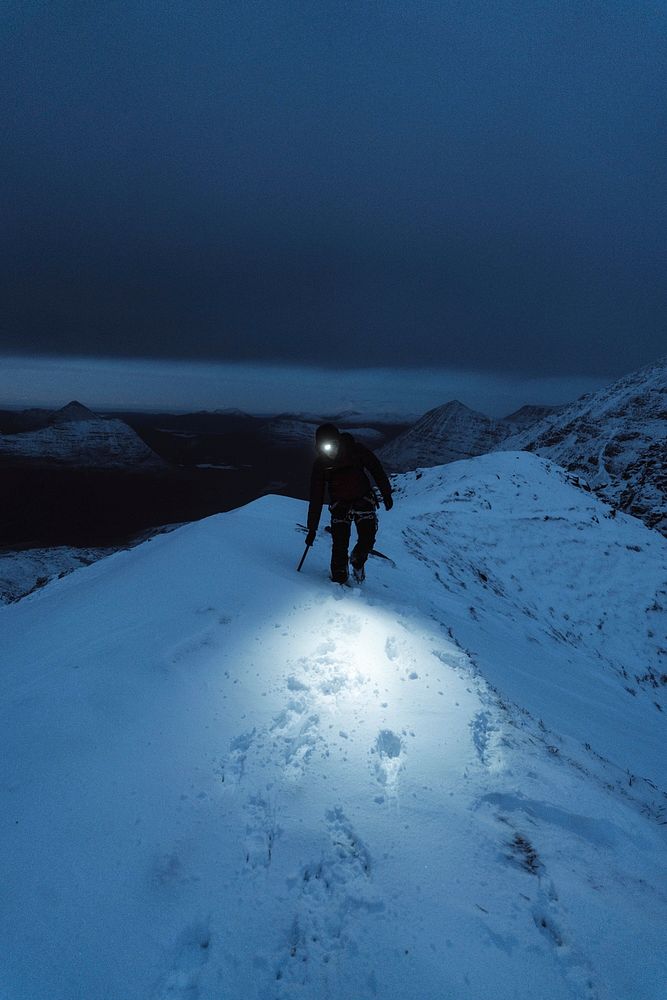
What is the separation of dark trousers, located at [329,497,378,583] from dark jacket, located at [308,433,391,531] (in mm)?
136

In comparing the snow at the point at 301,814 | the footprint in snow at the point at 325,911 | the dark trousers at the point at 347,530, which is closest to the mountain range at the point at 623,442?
the dark trousers at the point at 347,530

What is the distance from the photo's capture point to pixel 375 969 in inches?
93.2

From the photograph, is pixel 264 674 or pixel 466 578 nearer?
pixel 264 674

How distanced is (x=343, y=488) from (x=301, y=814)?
523 centimetres

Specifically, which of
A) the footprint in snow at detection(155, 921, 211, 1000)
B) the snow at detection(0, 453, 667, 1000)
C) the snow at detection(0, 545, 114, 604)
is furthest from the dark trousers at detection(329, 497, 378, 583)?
the snow at detection(0, 545, 114, 604)

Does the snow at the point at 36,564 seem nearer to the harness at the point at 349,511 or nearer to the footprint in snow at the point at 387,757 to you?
the harness at the point at 349,511

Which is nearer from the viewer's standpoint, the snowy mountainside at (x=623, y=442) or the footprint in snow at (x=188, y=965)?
the footprint in snow at (x=188, y=965)

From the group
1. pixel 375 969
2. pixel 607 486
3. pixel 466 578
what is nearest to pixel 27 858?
pixel 375 969

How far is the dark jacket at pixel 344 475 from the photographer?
25.0 feet

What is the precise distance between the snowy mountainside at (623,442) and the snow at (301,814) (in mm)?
92765

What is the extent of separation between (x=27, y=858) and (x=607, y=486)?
125 meters

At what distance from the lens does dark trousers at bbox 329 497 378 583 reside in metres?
7.75

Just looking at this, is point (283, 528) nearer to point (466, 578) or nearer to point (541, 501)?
point (466, 578)

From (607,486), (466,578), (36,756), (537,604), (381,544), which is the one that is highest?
(36,756)
